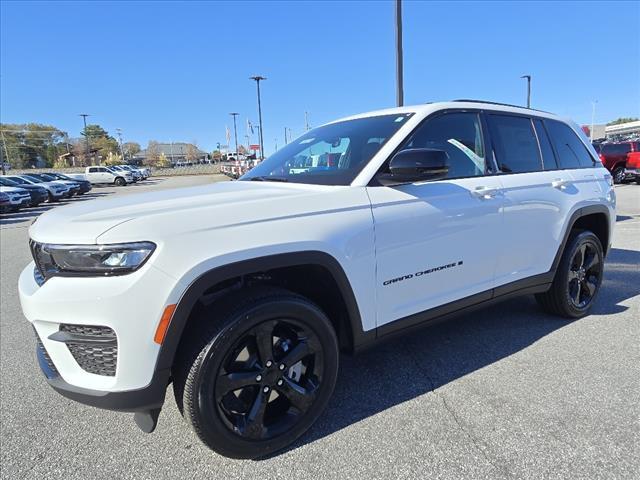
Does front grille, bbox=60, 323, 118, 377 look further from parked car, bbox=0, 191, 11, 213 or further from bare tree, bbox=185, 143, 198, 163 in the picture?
bare tree, bbox=185, 143, 198, 163

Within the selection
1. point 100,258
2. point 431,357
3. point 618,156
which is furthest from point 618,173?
point 100,258

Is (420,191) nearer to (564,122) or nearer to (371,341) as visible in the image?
(371,341)

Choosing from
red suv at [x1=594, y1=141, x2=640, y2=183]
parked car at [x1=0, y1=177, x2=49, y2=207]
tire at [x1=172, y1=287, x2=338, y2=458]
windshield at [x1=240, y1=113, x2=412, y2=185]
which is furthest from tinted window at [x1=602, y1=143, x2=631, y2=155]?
parked car at [x1=0, y1=177, x2=49, y2=207]

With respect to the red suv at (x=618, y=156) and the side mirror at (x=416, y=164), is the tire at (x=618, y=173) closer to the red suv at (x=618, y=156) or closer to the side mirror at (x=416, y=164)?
the red suv at (x=618, y=156)

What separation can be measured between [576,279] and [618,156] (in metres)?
18.5

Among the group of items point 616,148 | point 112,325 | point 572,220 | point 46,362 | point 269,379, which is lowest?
point 269,379

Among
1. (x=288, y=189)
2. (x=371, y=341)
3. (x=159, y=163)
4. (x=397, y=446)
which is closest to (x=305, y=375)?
(x=371, y=341)

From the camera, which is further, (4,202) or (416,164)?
(4,202)

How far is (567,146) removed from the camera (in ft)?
13.1

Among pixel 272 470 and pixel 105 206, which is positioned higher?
pixel 105 206

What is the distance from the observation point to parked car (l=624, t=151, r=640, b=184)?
17.0 metres

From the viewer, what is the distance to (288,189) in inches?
103

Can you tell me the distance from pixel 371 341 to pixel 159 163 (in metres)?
109

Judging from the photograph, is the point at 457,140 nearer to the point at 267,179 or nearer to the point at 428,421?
the point at 267,179
